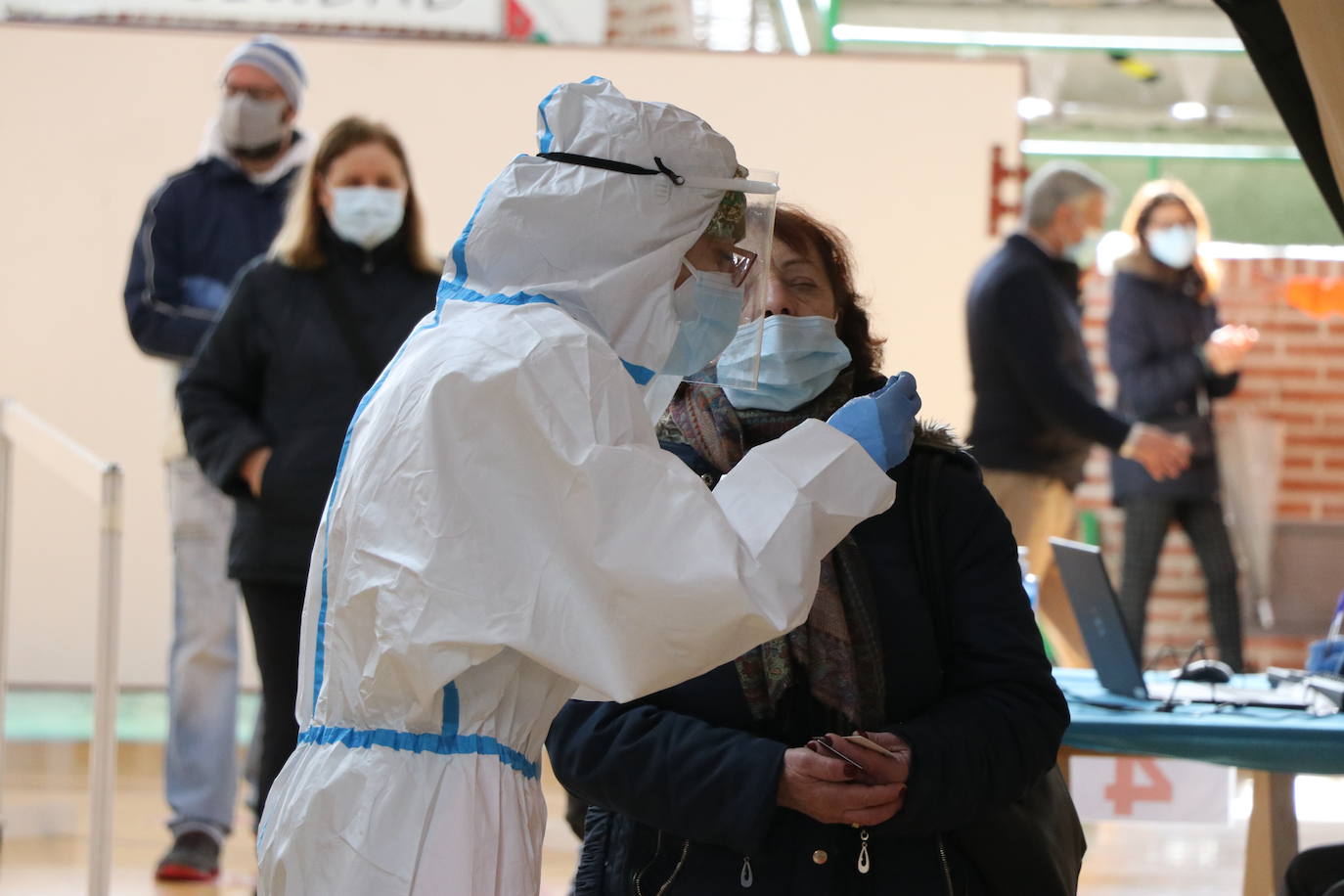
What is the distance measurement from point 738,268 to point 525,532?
432mm

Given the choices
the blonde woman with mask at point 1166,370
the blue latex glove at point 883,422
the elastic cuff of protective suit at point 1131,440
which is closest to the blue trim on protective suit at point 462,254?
the blue latex glove at point 883,422

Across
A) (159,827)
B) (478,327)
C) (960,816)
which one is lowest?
(159,827)

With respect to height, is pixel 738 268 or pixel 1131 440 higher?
pixel 738 268

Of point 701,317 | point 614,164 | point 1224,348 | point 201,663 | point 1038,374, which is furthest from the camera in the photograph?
point 1224,348

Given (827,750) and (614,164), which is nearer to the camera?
(614,164)

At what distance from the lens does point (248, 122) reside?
12.9 ft

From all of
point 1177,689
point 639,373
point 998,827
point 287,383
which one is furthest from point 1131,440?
point 639,373

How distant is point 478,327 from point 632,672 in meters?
0.34

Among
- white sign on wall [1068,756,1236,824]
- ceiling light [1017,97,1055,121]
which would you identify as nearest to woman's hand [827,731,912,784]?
white sign on wall [1068,756,1236,824]

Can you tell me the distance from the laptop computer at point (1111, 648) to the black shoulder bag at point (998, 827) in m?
0.66

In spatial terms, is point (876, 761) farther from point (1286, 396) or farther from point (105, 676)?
point (1286, 396)

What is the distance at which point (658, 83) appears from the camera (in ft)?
16.8

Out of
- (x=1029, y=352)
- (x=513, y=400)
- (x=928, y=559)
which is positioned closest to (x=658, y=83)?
(x=1029, y=352)

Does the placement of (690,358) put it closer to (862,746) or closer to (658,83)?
(862,746)
